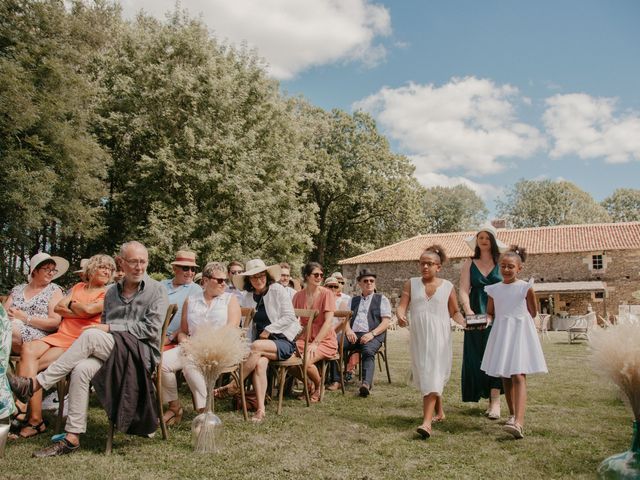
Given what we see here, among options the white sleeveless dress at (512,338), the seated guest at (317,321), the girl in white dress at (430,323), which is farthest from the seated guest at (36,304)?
the white sleeveless dress at (512,338)

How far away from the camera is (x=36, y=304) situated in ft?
18.5

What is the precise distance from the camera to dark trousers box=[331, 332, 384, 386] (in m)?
7.09

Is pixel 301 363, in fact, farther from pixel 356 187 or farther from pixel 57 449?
pixel 356 187

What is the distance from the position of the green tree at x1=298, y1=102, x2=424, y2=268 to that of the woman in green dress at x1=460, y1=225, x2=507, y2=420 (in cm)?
2656

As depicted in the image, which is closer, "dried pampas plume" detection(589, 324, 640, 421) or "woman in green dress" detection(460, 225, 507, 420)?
"dried pampas plume" detection(589, 324, 640, 421)

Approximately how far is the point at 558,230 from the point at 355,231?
43.7 ft

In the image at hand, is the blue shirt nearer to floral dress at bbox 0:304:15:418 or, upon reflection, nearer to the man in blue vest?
the man in blue vest

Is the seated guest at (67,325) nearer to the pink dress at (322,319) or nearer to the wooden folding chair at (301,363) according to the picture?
the wooden folding chair at (301,363)

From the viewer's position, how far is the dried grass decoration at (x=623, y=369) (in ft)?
6.32

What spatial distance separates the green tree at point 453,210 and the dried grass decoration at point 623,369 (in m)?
52.4

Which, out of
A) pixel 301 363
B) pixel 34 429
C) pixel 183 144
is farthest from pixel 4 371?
pixel 183 144

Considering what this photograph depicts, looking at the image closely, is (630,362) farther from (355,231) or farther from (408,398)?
(355,231)

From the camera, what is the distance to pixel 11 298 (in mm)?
5727

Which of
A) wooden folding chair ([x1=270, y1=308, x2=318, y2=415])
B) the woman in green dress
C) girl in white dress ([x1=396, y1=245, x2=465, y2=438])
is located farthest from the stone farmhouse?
girl in white dress ([x1=396, y1=245, x2=465, y2=438])
